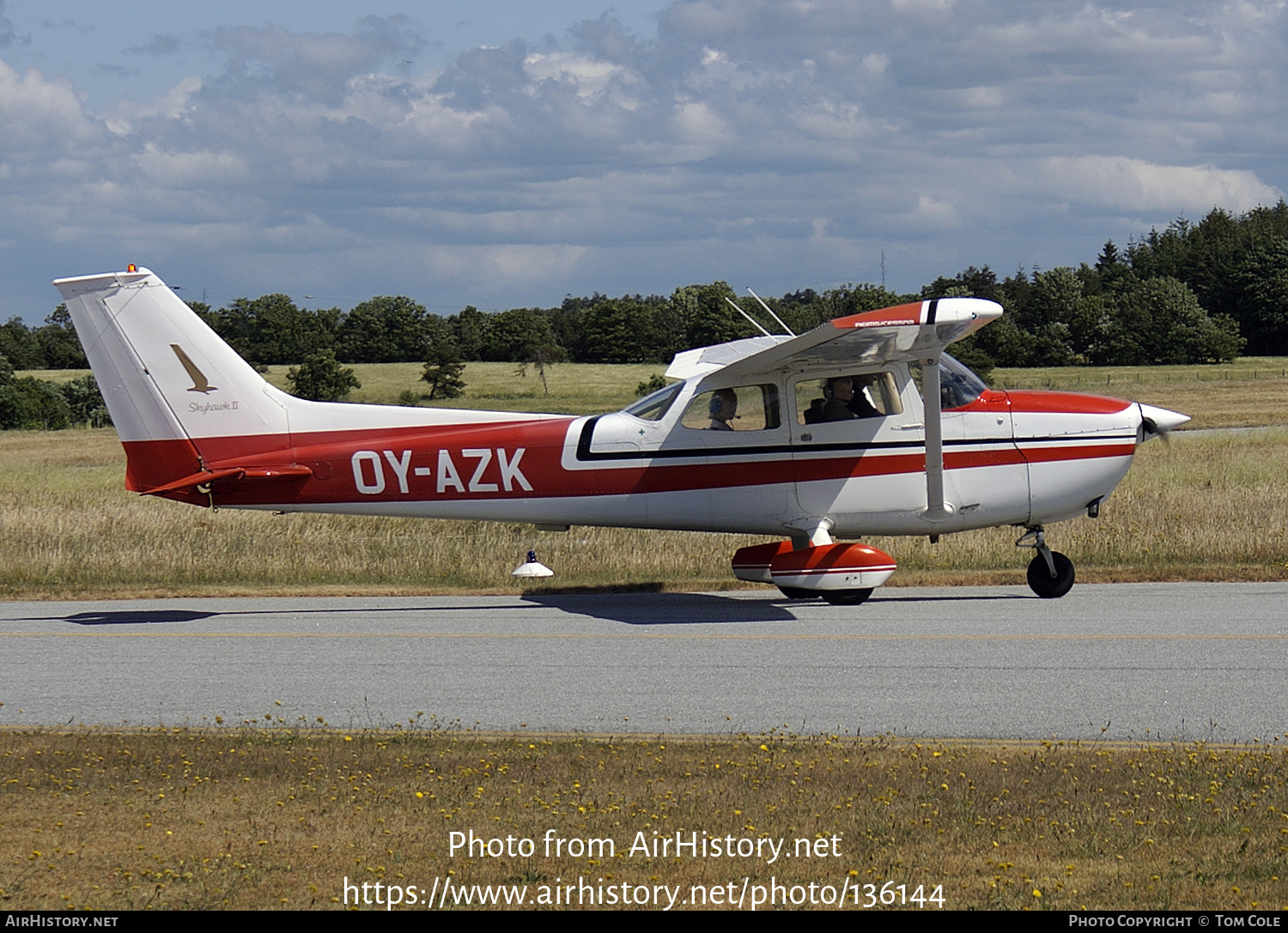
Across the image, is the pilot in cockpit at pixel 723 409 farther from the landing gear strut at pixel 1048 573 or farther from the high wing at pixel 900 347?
the landing gear strut at pixel 1048 573

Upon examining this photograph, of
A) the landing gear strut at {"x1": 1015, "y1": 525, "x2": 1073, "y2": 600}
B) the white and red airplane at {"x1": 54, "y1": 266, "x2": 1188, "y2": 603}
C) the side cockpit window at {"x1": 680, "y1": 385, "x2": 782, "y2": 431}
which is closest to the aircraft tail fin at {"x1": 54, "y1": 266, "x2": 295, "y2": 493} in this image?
the white and red airplane at {"x1": 54, "y1": 266, "x2": 1188, "y2": 603}

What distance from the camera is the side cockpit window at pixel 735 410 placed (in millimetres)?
13047

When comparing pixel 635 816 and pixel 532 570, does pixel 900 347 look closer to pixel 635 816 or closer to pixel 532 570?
pixel 532 570

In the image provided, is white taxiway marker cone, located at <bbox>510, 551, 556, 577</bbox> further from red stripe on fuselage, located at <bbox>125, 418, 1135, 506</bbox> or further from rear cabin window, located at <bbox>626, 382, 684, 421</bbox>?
rear cabin window, located at <bbox>626, 382, 684, 421</bbox>

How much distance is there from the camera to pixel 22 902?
17.3ft

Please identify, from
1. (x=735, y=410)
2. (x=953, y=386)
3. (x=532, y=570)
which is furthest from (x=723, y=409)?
(x=532, y=570)

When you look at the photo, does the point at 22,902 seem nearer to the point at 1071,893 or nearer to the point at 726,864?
the point at 726,864

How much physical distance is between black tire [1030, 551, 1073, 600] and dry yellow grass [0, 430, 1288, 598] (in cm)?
119

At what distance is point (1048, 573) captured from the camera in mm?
13586

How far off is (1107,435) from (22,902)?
35.3ft

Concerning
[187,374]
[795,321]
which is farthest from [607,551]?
[795,321]

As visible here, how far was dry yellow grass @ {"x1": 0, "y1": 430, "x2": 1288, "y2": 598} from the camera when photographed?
15.6 metres

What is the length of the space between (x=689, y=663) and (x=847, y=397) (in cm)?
367


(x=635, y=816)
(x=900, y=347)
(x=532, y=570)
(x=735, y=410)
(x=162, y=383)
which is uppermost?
(x=162, y=383)
